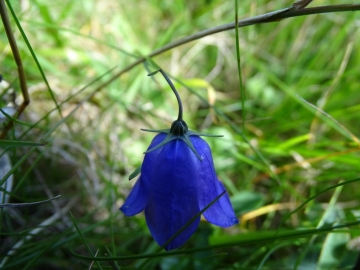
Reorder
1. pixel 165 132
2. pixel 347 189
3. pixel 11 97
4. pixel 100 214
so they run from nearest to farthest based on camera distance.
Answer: pixel 165 132
pixel 11 97
pixel 100 214
pixel 347 189

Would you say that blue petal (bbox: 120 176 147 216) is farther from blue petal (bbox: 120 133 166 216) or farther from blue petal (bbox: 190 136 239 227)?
blue petal (bbox: 190 136 239 227)

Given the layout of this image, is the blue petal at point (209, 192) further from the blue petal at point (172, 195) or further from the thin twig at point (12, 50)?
the thin twig at point (12, 50)

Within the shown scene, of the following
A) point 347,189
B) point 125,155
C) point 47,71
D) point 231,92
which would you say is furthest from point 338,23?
point 47,71

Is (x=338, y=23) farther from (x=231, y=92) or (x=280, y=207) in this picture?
(x=280, y=207)

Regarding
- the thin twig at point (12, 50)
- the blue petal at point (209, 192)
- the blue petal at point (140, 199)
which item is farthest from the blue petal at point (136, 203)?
the thin twig at point (12, 50)

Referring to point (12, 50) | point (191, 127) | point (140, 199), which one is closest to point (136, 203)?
point (140, 199)

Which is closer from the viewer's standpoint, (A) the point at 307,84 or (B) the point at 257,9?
(A) the point at 307,84
